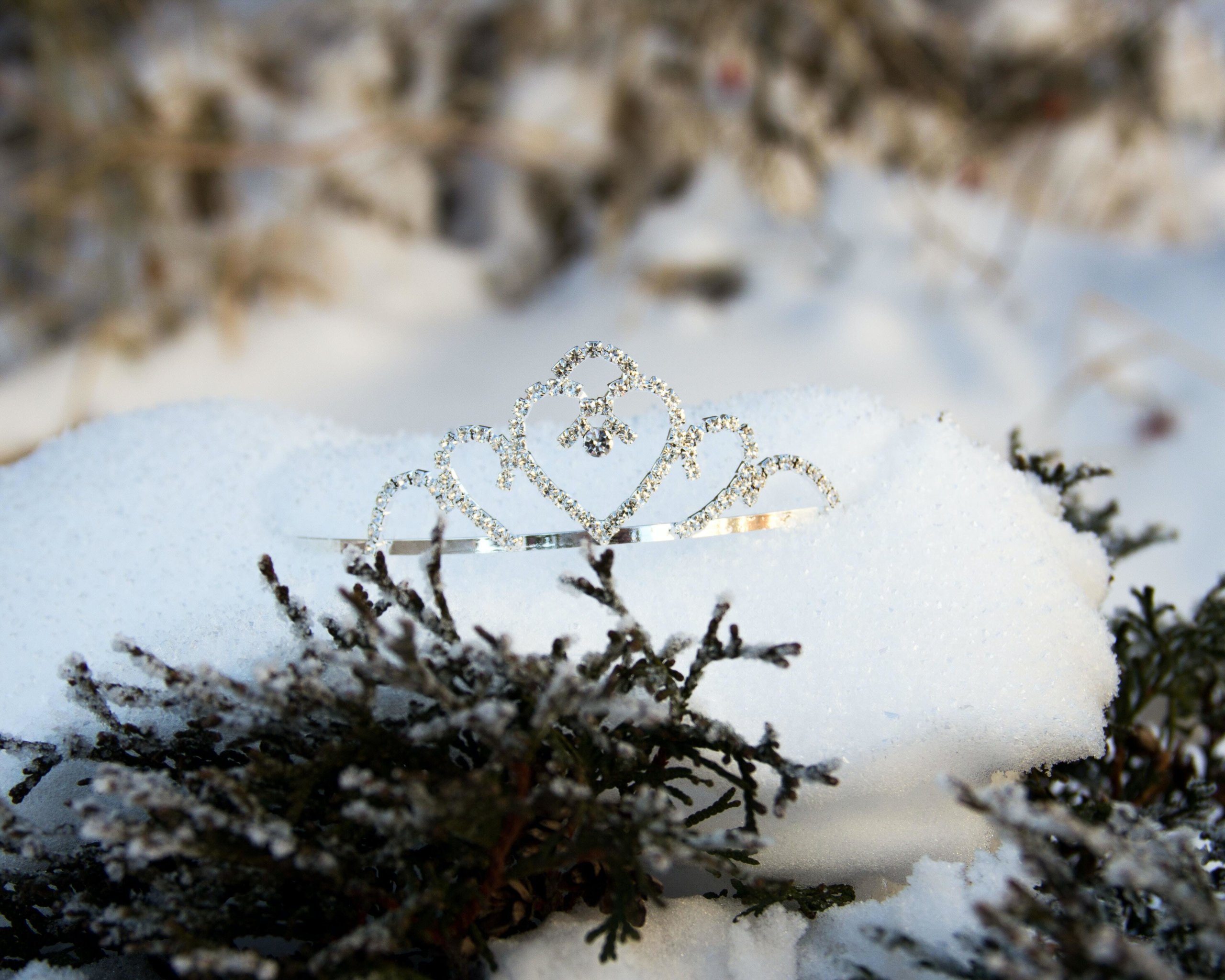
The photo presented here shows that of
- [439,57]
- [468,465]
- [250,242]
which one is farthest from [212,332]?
A: [468,465]

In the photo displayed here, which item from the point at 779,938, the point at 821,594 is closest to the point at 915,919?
the point at 779,938

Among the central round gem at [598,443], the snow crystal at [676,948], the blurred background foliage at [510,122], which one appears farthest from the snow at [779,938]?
the blurred background foliage at [510,122]

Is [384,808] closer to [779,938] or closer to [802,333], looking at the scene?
[779,938]

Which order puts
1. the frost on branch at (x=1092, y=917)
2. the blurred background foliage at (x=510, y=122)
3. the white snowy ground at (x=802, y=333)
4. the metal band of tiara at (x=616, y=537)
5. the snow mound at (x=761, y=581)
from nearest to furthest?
the frost on branch at (x=1092, y=917)
the snow mound at (x=761, y=581)
the metal band of tiara at (x=616, y=537)
the white snowy ground at (x=802, y=333)
the blurred background foliage at (x=510, y=122)

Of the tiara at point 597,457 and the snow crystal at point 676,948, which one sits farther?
the tiara at point 597,457

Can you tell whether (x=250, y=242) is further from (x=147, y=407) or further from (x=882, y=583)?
(x=882, y=583)

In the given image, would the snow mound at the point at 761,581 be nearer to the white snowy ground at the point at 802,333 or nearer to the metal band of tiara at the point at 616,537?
the metal band of tiara at the point at 616,537
